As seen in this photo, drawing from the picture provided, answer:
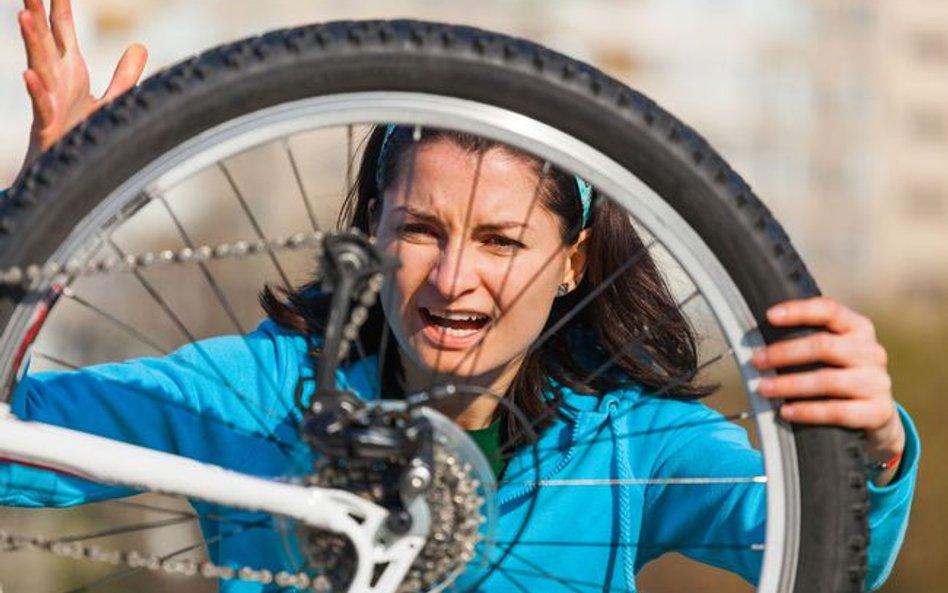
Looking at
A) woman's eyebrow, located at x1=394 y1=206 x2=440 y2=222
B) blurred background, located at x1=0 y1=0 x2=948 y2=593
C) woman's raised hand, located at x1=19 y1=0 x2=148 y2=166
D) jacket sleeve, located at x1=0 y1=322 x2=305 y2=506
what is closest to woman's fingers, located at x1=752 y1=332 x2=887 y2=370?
woman's eyebrow, located at x1=394 y1=206 x2=440 y2=222

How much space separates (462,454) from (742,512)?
49 centimetres

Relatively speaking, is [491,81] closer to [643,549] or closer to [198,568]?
[198,568]

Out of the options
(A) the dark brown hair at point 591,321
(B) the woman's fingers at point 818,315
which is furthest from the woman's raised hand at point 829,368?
(A) the dark brown hair at point 591,321

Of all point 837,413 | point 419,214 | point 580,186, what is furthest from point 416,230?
point 837,413

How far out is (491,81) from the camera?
2535mm

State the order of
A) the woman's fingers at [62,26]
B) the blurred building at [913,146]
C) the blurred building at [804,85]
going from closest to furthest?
1. the woman's fingers at [62,26]
2. the blurred building at [804,85]
3. the blurred building at [913,146]

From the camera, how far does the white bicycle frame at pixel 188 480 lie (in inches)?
98.0

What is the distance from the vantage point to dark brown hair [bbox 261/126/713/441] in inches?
123

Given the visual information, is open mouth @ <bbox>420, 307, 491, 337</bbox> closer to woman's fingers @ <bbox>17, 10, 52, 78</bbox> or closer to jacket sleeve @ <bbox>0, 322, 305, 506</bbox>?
jacket sleeve @ <bbox>0, 322, 305, 506</bbox>

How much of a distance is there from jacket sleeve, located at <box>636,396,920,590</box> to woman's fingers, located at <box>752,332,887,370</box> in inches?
8.6

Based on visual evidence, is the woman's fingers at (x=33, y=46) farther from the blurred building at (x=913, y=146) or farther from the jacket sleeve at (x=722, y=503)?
the blurred building at (x=913, y=146)

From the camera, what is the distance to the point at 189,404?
9.99 feet

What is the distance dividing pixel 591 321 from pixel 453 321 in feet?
1.05

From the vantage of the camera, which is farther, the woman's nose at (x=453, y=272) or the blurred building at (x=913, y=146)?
the blurred building at (x=913, y=146)
